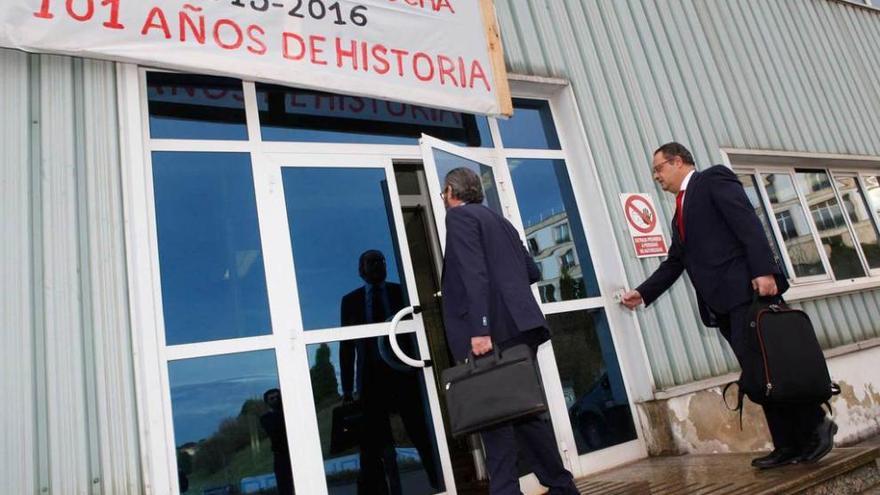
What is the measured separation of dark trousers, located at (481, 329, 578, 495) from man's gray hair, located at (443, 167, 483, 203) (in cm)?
76

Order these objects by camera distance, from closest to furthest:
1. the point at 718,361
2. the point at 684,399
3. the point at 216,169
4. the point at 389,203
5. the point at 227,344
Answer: the point at 227,344
the point at 216,169
the point at 389,203
the point at 684,399
the point at 718,361

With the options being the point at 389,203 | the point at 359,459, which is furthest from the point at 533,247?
the point at 359,459

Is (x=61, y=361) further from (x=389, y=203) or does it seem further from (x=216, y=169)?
(x=389, y=203)

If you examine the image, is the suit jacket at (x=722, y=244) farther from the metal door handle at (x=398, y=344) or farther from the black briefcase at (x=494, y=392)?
the metal door handle at (x=398, y=344)

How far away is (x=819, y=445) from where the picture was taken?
287 cm

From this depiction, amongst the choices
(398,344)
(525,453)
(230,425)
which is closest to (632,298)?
(525,453)

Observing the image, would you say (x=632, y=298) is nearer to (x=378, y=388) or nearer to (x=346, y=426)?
(x=378, y=388)

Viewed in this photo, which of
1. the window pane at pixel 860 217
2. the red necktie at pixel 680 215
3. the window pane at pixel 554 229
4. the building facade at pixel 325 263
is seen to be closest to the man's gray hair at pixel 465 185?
the building facade at pixel 325 263

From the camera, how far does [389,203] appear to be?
380cm

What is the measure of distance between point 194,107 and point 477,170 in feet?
5.89

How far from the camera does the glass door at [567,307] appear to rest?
386 cm

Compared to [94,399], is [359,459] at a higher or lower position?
lower

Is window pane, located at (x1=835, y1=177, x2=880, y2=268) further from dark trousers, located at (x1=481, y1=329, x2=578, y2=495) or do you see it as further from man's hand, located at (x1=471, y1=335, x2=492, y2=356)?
man's hand, located at (x1=471, y1=335, x2=492, y2=356)

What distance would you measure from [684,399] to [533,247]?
142 centimetres
